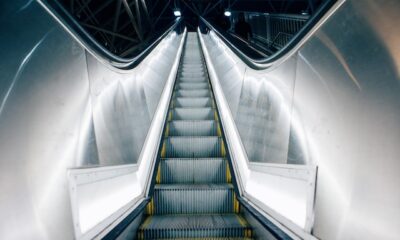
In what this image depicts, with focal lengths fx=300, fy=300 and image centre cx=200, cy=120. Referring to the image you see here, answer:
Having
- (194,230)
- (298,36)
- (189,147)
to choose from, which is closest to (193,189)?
(194,230)

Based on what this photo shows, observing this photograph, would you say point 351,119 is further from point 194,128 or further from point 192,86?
point 192,86

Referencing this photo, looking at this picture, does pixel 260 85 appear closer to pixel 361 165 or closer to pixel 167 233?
pixel 167 233

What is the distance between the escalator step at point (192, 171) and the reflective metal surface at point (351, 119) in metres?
1.57

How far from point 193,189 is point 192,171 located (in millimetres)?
554

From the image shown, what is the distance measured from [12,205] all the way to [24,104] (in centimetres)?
44

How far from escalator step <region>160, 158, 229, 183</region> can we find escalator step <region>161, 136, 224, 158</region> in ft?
1.35

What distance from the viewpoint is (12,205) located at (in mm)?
1229

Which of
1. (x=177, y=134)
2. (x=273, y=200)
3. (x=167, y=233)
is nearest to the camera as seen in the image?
(x=273, y=200)

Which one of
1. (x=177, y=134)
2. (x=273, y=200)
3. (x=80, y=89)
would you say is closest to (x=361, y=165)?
(x=273, y=200)

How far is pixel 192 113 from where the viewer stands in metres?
5.30

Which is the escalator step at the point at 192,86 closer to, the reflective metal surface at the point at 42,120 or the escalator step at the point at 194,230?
the escalator step at the point at 194,230

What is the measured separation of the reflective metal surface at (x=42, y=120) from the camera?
1.25 metres

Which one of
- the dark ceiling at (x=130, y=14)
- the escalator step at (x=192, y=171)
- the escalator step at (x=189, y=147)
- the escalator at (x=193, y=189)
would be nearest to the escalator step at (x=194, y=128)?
the escalator at (x=193, y=189)

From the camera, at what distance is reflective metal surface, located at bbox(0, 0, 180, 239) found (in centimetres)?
125
